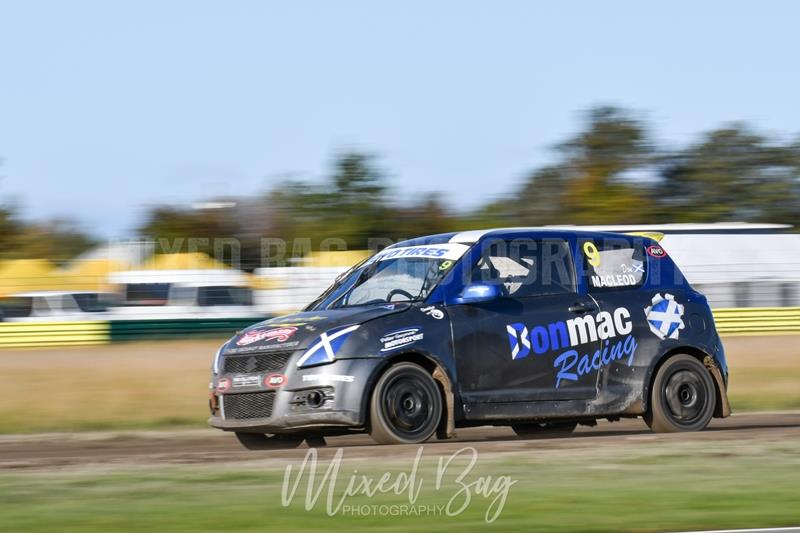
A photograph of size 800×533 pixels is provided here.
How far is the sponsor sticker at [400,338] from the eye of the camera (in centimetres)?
932

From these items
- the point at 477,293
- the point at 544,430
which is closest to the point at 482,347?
the point at 477,293

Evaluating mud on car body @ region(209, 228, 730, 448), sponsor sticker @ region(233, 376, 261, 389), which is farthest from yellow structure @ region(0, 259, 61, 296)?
sponsor sticker @ region(233, 376, 261, 389)

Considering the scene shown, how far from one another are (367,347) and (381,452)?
2.79ft

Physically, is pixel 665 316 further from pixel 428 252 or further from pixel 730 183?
pixel 730 183

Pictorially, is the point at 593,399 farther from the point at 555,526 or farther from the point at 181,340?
the point at 181,340

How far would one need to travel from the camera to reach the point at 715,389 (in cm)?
1105

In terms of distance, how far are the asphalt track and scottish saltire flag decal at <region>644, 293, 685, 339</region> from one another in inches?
35.7

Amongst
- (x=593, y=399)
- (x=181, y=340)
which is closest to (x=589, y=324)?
(x=593, y=399)

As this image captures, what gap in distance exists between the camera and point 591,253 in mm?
10672

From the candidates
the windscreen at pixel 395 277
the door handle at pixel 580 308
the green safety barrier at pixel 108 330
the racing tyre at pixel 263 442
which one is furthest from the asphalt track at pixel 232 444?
the green safety barrier at pixel 108 330

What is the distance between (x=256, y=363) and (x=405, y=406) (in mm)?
1190

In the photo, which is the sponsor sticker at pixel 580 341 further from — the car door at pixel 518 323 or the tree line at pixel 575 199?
the tree line at pixel 575 199

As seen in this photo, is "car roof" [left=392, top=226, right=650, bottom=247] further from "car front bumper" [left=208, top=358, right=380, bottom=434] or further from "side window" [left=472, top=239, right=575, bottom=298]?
"car front bumper" [left=208, top=358, right=380, bottom=434]

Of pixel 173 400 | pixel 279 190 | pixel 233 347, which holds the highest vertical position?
pixel 279 190
